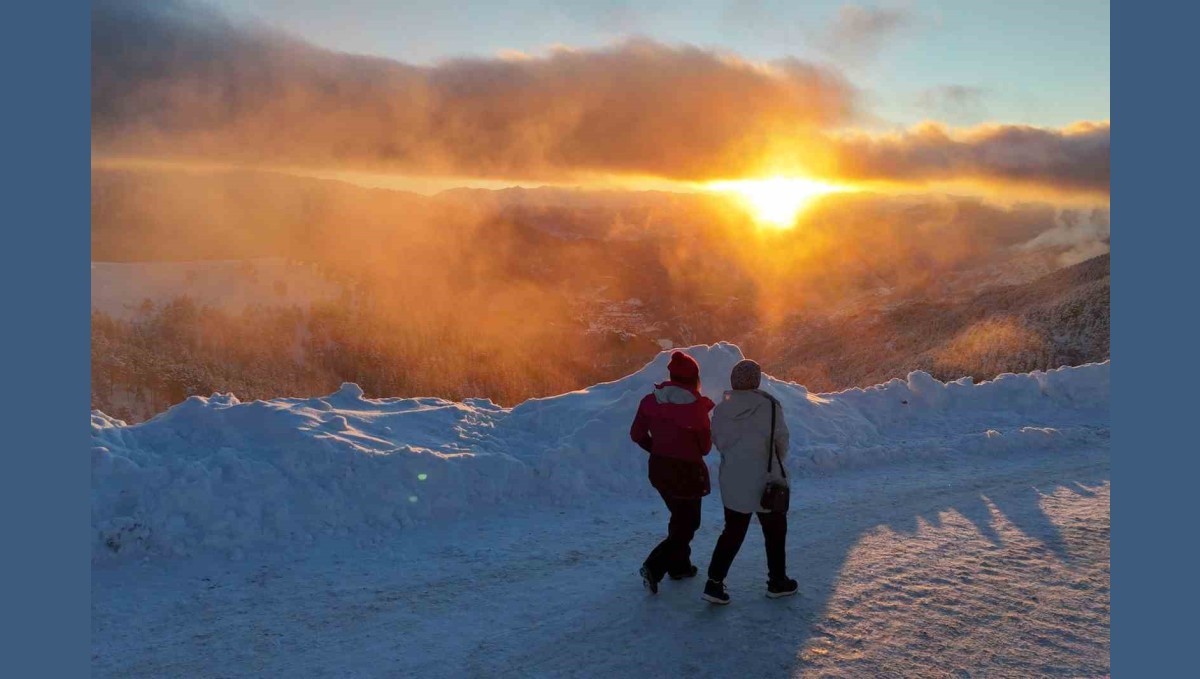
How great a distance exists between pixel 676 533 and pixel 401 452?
307 centimetres

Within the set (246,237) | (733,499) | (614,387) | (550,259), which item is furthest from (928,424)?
(550,259)

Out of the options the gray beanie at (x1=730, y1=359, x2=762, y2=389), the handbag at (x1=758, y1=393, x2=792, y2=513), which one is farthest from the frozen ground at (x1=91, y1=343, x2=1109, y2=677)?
the gray beanie at (x1=730, y1=359, x2=762, y2=389)

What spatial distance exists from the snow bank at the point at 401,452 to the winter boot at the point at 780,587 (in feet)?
8.40

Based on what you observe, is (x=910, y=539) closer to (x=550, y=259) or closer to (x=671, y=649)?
(x=671, y=649)

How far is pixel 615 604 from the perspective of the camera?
17.7 feet

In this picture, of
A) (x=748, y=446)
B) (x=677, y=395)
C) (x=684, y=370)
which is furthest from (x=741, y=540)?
(x=684, y=370)

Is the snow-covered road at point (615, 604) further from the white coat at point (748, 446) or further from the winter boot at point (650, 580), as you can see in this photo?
the white coat at point (748, 446)

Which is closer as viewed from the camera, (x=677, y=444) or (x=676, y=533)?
(x=677, y=444)

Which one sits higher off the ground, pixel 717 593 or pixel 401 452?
pixel 401 452

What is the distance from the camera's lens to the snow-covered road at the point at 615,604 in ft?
15.4

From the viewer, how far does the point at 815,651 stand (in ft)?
15.6

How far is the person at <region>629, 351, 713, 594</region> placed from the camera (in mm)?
5453

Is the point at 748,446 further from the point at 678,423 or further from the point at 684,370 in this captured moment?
the point at 684,370

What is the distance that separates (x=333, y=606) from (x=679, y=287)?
125 meters
